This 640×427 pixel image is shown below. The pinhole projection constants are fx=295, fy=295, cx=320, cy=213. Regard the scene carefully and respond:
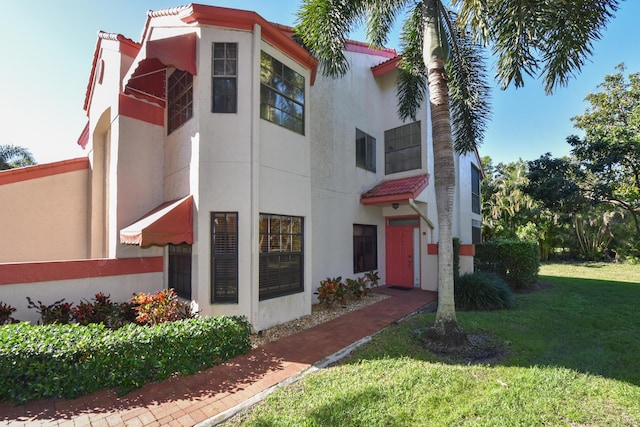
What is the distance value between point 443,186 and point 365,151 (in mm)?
7103

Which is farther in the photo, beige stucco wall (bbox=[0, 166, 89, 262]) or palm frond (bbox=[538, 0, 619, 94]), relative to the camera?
beige stucco wall (bbox=[0, 166, 89, 262])

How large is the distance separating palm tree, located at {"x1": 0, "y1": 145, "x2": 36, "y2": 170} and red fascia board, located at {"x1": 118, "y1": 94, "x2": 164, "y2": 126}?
28754 mm

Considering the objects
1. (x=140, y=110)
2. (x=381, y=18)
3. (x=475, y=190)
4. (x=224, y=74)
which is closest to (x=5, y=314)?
(x=140, y=110)

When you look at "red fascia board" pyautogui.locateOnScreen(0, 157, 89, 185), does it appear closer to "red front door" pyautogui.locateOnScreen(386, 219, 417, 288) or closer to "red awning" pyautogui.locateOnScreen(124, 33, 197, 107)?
"red awning" pyautogui.locateOnScreen(124, 33, 197, 107)

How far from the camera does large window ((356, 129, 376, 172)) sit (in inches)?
543

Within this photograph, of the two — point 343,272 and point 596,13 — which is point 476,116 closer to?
point 596,13

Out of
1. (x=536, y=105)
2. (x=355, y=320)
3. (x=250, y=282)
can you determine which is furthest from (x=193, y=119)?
(x=536, y=105)

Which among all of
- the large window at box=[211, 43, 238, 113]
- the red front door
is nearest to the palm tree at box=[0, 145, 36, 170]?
the large window at box=[211, 43, 238, 113]

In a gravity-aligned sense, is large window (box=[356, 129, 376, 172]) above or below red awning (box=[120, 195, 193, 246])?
above

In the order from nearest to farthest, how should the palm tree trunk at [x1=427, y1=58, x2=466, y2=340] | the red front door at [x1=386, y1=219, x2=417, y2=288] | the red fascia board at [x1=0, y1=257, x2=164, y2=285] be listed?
the red fascia board at [x1=0, y1=257, x2=164, y2=285] < the palm tree trunk at [x1=427, y1=58, x2=466, y2=340] < the red front door at [x1=386, y1=219, x2=417, y2=288]

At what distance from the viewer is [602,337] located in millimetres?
7480

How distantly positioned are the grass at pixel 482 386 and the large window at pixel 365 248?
5104mm

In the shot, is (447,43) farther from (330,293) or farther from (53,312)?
(53,312)

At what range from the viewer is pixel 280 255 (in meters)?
8.49
